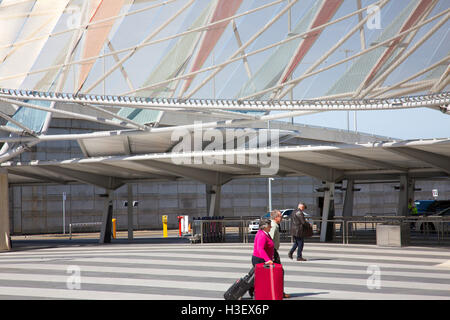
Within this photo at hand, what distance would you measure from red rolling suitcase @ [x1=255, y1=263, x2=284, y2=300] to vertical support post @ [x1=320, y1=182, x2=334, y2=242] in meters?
17.3

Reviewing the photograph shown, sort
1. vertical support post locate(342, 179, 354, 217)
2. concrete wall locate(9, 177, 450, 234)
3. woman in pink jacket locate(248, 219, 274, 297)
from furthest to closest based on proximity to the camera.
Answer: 1. concrete wall locate(9, 177, 450, 234)
2. vertical support post locate(342, 179, 354, 217)
3. woman in pink jacket locate(248, 219, 274, 297)

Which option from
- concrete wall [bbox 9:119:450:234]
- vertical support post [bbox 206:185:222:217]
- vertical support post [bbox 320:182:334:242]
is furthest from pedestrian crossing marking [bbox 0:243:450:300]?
concrete wall [bbox 9:119:450:234]

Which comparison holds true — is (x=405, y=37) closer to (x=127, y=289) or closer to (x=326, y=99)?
(x=326, y=99)

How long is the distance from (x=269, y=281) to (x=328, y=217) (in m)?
18.0

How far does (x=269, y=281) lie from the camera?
10609mm

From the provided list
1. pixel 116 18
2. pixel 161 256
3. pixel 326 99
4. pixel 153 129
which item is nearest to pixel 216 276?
pixel 161 256

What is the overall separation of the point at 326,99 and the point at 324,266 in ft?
23.1

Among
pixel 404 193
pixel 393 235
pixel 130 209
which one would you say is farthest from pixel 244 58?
pixel 130 209

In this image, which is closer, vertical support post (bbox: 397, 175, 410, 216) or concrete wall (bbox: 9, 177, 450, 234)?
vertical support post (bbox: 397, 175, 410, 216)

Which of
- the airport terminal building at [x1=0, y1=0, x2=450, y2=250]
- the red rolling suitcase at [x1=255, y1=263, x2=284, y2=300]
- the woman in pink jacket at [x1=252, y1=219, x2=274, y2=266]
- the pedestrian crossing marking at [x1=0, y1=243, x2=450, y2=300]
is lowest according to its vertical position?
the pedestrian crossing marking at [x1=0, y1=243, x2=450, y2=300]

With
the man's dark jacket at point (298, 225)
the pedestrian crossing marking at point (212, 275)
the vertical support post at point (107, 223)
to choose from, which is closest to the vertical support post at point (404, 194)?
the pedestrian crossing marking at point (212, 275)

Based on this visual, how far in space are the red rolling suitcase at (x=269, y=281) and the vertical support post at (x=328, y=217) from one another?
1731 centimetres

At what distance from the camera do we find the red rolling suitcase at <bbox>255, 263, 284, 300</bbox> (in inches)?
416

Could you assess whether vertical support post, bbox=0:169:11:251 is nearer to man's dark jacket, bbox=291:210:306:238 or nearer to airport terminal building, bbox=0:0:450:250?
airport terminal building, bbox=0:0:450:250
